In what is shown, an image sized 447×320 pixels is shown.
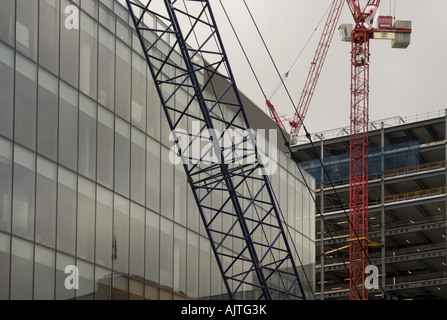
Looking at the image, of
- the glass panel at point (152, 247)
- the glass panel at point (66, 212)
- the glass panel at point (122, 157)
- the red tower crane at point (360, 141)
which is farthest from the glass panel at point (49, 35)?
the red tower crane at point (360, 141)

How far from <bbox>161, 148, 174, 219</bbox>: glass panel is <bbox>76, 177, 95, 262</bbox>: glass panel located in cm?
757

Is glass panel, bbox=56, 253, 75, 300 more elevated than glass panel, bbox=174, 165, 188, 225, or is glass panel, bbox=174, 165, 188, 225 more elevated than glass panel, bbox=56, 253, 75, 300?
glass panel, bbox=174, 165, 188, 225

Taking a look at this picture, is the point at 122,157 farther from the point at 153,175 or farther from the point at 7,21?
the point at 7,21

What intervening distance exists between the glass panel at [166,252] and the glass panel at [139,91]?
545cm

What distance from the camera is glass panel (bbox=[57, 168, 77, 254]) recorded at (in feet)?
139

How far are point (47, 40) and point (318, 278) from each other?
10171cm

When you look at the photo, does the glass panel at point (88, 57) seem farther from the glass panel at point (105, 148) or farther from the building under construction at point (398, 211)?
the building under construction at point (398, 211)

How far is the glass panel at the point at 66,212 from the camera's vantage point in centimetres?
4247

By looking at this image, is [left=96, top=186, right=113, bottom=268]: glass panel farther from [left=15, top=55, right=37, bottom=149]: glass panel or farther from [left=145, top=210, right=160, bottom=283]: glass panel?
[left=15, top=55, right=37, bottom=149]: glass panel

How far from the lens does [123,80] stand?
4994 cm

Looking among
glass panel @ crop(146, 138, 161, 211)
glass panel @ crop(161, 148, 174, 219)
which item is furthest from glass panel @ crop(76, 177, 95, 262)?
glass panel @ crop(161, 148, 174, 219)

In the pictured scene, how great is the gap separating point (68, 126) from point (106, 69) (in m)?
5.28
